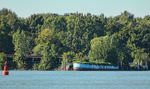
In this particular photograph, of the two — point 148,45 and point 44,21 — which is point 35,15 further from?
point 148,45

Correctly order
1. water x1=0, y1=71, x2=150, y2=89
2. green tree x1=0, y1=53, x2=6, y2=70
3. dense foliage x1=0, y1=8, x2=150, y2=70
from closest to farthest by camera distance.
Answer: water x1=0, y1=71, x2=150, y2=89 < green tree x1=0, y1=53, x2=6, y2=70 < dense foliage x1=0, y1=8, x2=150, y2=70

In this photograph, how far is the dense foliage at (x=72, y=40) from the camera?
116875 mm

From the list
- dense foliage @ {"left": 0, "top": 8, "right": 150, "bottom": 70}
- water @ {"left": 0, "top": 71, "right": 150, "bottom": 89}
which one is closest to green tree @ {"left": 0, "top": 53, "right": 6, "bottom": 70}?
dense foliage @ {"left": 0, "top": 8, "right": 150, "bottom": 70}

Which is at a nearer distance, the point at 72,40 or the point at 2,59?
the point at 2,59

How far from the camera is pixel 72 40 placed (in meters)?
138

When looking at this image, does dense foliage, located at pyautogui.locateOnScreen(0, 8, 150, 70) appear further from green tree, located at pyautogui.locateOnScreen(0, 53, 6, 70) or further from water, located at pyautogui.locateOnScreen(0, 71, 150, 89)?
water, located at pyautogui.locateOnScreen(0, 71, 150, 89)

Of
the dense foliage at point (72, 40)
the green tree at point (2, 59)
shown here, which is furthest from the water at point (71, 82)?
the dense foliage at point (72, 40)

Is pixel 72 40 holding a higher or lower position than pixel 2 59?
higher

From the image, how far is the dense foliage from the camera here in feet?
383

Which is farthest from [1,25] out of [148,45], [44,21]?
[148,45]

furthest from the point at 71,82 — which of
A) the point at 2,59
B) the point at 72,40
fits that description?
the point at 72,40

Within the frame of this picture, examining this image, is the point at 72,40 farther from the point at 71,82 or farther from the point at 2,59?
the point at 71,82

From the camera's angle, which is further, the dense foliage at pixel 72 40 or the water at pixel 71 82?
the dense foliage at pixel 72 40

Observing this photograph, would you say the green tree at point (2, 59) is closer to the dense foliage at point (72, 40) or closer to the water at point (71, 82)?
the dense foliage at point (72, 40)
